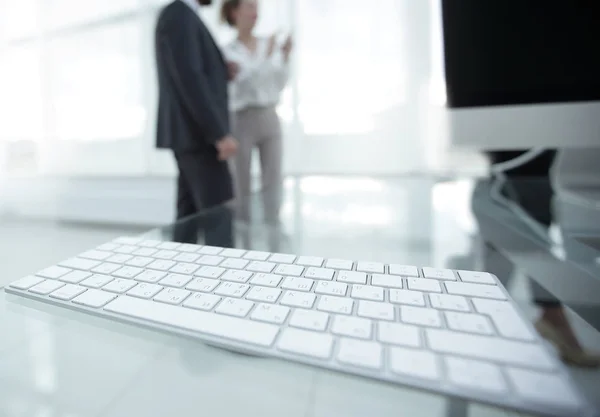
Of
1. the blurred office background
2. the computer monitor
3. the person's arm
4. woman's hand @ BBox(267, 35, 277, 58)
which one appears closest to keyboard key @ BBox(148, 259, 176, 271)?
the computer monitor

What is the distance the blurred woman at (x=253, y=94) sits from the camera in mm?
1324

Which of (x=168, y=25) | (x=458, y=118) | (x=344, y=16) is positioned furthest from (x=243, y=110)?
(x=458, y=118)

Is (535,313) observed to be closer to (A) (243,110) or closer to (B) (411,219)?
(B) (411,219)

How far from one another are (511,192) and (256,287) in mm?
700

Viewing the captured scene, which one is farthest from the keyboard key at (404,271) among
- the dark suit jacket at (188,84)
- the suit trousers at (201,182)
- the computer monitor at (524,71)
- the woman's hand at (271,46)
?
the woman's hand at (271,46)

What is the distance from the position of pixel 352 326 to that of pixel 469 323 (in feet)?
0.20

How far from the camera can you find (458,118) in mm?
561

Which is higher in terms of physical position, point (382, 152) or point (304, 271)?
point (382, 152)

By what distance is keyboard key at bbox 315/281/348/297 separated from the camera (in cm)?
22

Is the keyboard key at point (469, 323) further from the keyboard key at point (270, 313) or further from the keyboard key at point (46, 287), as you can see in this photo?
the keyboard key at point (46, 287)

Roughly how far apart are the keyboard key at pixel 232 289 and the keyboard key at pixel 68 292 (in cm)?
10

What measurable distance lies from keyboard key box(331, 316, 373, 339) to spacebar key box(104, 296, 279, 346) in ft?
0.11

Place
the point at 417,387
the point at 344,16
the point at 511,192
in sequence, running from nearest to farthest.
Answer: the point at 417,387 → the point at 511,192 → the point at 344,16

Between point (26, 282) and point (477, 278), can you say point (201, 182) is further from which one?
point (477, 278)
